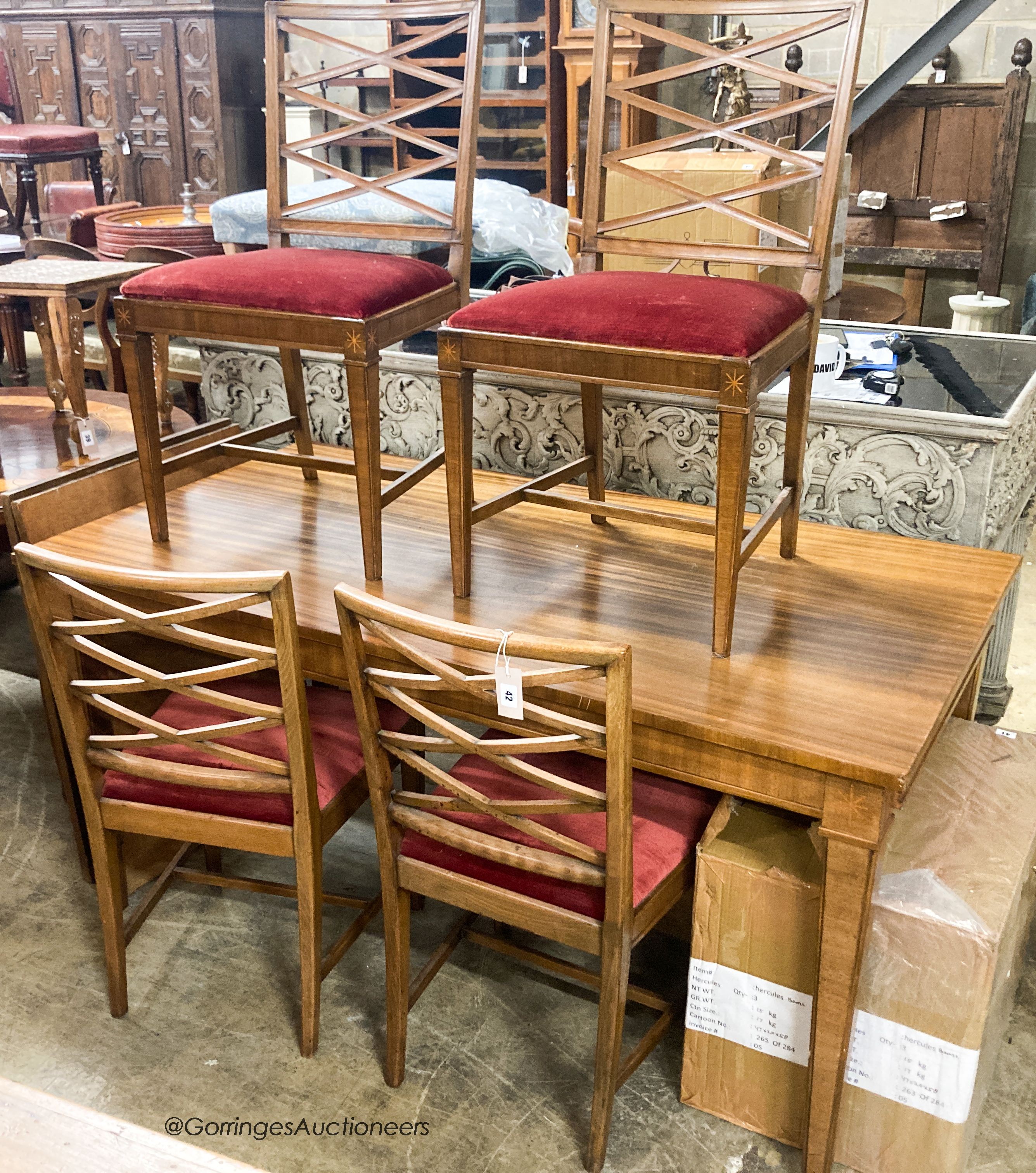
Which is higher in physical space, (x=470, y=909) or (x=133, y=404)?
(x=133, y=404)

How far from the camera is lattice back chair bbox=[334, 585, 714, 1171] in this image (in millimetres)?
1354

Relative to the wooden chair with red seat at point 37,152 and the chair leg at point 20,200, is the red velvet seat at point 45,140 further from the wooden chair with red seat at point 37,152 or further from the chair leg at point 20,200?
the chair leg at point 20,200

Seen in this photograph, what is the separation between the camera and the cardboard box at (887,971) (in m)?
1.52

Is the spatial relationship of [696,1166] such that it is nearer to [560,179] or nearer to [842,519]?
[842,519]

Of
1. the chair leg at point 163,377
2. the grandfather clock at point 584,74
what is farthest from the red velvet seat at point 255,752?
the grandfather clock at point 584,74

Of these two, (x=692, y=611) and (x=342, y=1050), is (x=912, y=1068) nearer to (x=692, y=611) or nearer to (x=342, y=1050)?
(x=692, y=611)

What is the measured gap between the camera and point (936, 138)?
527cm

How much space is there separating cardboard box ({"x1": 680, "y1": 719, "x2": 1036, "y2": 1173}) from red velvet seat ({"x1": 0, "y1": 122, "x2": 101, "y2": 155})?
18.6 feet

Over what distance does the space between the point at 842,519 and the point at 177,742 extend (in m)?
1.34

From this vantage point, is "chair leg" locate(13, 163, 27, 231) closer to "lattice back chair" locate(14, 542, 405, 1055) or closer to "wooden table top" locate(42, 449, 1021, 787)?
"wooden table top" locate(42, 449, 1021, 787)

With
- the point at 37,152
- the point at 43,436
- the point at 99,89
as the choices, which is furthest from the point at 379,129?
the point at 99,89

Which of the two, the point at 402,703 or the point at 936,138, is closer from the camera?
the point at 402,703

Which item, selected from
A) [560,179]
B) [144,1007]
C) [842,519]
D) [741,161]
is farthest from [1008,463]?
[560,179]

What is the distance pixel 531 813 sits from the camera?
1461 mm
